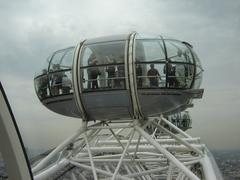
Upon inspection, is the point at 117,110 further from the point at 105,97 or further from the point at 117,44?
the point at 117,44

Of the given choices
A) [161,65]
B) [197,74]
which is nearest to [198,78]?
[197,74]

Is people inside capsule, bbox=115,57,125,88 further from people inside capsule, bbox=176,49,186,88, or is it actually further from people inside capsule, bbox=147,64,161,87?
people inside capsule, bbox=176,49,186,88

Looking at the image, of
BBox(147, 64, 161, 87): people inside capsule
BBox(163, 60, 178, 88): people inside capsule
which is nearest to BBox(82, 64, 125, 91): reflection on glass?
BBox(147, 64, 161, 87): people inside capsule

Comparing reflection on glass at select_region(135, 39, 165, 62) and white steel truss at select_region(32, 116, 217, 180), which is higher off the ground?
reflection on glass at select_region(135, 39, 165, 62)

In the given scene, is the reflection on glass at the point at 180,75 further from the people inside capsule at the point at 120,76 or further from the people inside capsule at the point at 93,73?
the people inside capsule at the point at 93,73

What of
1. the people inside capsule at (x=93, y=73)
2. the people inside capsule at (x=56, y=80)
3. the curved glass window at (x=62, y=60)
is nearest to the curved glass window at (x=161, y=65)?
the people inside capsule at (x=93, y=73)

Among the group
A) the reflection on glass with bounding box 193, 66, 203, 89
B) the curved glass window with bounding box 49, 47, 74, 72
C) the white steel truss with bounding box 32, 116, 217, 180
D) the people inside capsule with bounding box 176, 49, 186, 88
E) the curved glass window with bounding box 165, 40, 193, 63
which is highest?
the curved glass window with bounding box 49, 47, 74, 72

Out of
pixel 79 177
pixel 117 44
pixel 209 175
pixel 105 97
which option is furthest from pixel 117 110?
pixel 79 177
